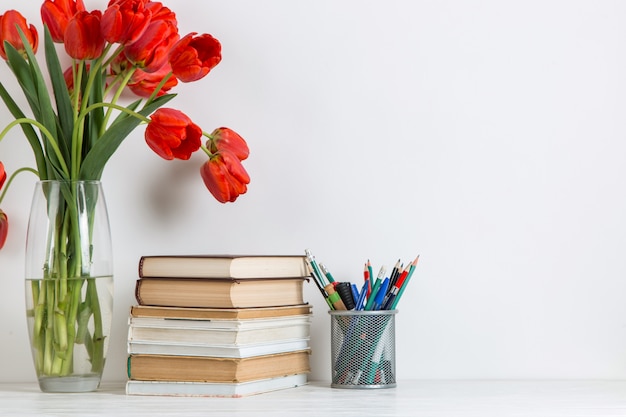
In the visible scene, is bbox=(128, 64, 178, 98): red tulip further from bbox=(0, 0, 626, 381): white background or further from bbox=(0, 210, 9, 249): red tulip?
bbox=(0, 210, 9, 249): red tulip

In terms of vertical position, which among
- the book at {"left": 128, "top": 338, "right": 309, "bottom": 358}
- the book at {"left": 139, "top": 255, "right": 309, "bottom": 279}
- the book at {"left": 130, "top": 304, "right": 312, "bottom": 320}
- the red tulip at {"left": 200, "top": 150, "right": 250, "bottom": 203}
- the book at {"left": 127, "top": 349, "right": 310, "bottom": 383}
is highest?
the red tulip at {"left": 200, "top": 150, "right": 250, "bottom": 203}

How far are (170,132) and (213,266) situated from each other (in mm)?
193

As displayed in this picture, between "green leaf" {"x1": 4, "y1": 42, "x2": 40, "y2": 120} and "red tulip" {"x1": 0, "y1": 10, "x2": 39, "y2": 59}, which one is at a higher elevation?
"red tulip" {"x1": 0, "y1": 10, "x2": 39, "y2": 59}

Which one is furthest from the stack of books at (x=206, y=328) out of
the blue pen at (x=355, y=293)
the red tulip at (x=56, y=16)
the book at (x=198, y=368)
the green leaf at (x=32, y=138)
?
the red tulip at (x=56, y=16)

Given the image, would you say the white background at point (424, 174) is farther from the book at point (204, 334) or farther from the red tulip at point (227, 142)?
the book at point (204, 334)

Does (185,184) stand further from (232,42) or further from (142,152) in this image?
(232,42)

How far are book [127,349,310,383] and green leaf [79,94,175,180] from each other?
0.26 metres

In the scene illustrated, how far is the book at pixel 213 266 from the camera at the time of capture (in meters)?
1.04

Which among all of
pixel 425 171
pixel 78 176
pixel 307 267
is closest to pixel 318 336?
pixel 307 267

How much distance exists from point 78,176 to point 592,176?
747mm

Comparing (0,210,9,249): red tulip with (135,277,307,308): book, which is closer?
(135,277,307,308): book

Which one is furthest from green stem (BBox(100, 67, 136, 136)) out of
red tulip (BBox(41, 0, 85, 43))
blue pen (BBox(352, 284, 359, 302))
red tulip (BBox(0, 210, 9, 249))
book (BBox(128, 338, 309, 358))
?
blue pen (BBox(352, 284, 359, 302))

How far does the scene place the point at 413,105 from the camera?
49.5 inches

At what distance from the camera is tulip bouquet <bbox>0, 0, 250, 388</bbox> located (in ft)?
3.53
